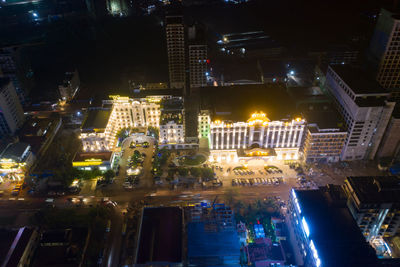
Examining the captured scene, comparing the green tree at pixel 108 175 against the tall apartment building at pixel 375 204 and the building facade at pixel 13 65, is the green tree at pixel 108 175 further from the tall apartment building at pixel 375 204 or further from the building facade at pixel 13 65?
the tall apartment building at pixel 375 204

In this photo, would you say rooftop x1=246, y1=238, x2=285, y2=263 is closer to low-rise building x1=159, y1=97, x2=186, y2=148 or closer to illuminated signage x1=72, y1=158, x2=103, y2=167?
low-rise building x1=159, y1=97, x2=186, y2=148

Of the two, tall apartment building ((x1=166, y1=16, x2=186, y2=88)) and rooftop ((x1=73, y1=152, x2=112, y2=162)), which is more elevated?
tall apartment building ((x1=166, y1=16, x2=186, y2=88))

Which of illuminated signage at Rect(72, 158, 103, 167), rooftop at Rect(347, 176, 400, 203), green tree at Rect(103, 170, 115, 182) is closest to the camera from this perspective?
rooftop at Rect(347, 176, 400, 203)

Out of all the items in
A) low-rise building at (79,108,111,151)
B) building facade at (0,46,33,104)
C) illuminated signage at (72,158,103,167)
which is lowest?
illuminated signage at (72,158,103,167)

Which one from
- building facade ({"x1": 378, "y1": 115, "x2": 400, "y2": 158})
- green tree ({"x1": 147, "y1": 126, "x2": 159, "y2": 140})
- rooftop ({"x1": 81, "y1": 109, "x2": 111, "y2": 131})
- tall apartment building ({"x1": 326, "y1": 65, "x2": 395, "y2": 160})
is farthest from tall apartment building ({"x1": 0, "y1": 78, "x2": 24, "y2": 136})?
building facade ({"x1": 378, "y1": 115, "x2": 400, "y2": 158})

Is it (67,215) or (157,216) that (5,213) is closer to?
(67,215)

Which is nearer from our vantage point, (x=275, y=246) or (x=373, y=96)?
(x=275, y=246)

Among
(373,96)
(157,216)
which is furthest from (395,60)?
(157,216)

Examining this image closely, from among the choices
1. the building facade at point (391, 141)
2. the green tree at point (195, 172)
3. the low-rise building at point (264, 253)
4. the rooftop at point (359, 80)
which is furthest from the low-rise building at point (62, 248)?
the building facade at point (391, 141)
